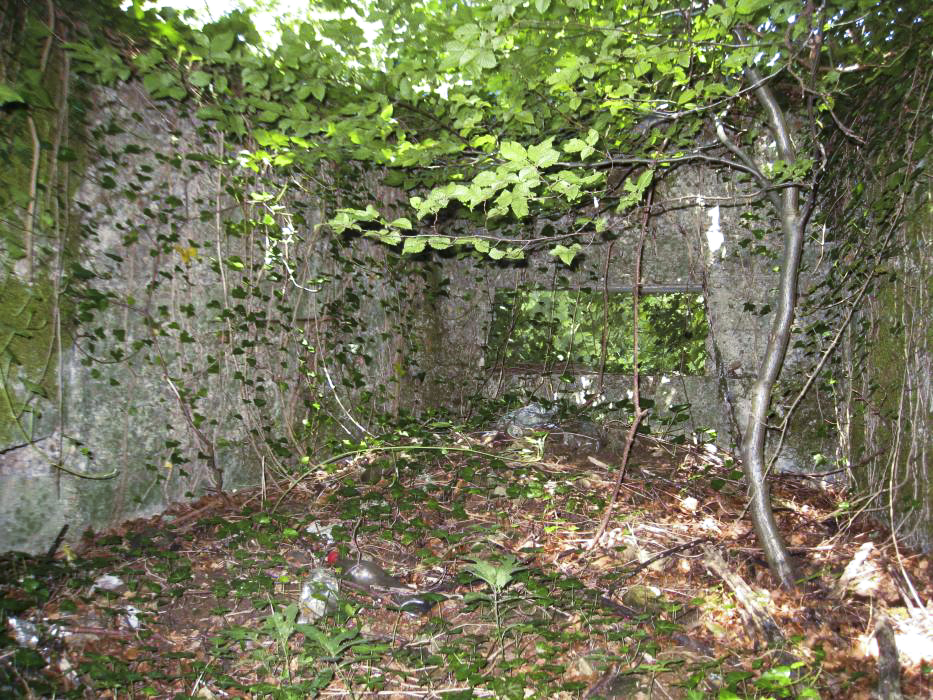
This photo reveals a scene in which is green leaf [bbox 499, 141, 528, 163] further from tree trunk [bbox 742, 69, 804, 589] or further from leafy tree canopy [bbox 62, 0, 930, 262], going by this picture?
tree trunk [bbox 742, 69, 804, 589]

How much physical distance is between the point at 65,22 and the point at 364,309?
2.64 metres

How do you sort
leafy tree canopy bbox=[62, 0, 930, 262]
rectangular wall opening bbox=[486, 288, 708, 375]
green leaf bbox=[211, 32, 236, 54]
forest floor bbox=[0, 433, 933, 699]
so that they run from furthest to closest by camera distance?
rectangular wall opening bbox=[486, 288, 708, 375], green leaf bbox=[211, 32, 236, 54], leafy tree canopy bbox=[62, 0, 930, 262], forest floor bbox=[0, 433, 933, 699]

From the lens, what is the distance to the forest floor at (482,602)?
6.46 feet

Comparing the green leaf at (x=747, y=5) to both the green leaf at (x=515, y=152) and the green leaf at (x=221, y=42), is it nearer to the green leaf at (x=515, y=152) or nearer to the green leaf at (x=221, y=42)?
the green leaf at (x=515, y=152)

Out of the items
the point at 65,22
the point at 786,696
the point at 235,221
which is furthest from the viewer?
the point at 235,221

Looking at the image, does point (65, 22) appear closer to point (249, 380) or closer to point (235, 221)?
point (235, 221)

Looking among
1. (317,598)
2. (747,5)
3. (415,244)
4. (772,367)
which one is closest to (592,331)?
(772,367)

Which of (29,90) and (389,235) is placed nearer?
(389,235)

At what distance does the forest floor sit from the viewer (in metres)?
1.97

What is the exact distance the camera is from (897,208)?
9.89 feet

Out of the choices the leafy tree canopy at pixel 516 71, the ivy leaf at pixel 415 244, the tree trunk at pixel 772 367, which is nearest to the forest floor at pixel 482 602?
the tree trunk at pixel 772 367

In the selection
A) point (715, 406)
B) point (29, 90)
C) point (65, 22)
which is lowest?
point (715, 406)

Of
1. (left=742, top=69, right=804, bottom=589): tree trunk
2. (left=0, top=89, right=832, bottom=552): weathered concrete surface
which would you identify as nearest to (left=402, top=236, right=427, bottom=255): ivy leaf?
(left=0, top=89, right=832, bottom=552): weathered concrete surface

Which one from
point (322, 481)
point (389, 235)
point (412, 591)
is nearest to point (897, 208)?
point (389, 235)
